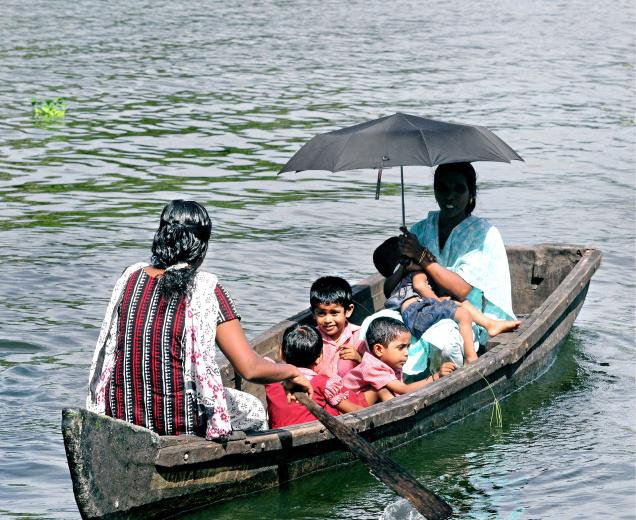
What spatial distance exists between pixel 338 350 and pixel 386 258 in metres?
1.20

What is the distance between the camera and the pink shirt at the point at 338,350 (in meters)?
6.65

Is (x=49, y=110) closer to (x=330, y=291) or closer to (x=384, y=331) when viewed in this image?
(x=330, y=291)

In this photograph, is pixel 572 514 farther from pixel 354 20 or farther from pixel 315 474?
pixel 354 20

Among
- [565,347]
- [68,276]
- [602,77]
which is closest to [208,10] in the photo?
[602,77]

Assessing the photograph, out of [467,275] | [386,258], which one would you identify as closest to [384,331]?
[467,275]

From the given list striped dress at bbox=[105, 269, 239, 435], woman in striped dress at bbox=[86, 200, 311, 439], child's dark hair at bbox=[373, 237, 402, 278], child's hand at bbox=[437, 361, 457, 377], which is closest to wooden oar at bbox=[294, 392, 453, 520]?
woman in striped dress at bbox=[86, 200, 311, 439]

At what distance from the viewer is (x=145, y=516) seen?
5344 mm

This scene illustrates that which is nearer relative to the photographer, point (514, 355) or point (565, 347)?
point (514, 355)

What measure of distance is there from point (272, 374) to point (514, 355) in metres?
2.32

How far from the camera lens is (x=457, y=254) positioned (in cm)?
Answer: 720

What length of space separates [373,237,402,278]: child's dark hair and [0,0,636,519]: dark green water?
1.10 meters

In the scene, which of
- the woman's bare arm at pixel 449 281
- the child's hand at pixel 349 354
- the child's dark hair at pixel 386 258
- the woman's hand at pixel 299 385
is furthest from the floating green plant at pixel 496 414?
the woman's hand at pixel 299 385

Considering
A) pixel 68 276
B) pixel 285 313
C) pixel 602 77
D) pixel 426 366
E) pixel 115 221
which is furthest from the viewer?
pixel 602 77

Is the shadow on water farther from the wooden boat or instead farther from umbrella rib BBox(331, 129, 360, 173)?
umbrella rib BBox(331, 129, 360, 173)
